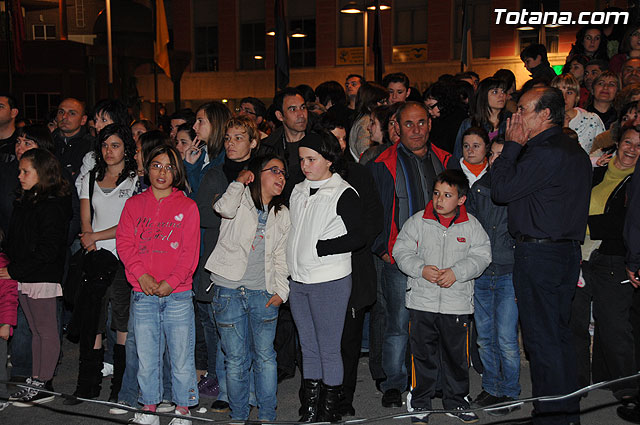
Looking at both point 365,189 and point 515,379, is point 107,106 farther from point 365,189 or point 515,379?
point 515,379

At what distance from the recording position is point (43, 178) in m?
5.73

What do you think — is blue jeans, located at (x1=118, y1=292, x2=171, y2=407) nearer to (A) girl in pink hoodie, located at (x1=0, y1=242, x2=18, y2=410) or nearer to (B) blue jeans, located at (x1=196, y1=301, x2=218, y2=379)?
(B) blue jeans, located at (x1=196, y1=301, x2=218, y2=379)

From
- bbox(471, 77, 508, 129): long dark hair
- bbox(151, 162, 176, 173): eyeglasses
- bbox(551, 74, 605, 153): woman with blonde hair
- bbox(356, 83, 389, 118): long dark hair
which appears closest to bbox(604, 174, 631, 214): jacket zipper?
bbox(551, 74, 605, 153): woman with blonde hair

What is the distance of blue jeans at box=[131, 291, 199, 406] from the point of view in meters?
4.96

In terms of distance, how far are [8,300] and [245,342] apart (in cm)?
226

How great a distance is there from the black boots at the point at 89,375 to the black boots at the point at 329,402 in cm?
218

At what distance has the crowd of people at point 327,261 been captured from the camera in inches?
191

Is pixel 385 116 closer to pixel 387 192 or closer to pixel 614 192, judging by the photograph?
pixel 387 192

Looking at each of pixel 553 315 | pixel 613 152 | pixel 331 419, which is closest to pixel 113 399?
pixel 331 419

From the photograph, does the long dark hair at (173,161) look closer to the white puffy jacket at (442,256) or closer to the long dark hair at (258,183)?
the long dark hair at (258,183)

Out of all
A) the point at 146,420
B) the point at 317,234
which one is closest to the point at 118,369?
the point at 146,420

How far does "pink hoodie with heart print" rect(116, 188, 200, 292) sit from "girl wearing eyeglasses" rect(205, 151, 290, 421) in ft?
0.70

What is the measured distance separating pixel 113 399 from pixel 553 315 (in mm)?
3688

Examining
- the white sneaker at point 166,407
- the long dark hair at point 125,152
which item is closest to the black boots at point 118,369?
the white sneaker at point 166,407
